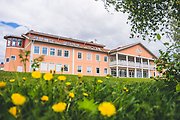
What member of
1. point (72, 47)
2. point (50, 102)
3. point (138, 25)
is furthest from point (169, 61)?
point (72, 47)

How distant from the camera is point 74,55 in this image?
2839 centimetres

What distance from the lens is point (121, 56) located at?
35250mm

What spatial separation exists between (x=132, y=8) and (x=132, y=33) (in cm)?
76

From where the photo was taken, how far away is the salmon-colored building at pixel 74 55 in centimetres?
2576

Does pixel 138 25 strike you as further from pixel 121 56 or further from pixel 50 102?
pixel 121 56

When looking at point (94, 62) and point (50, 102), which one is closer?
point (50, 102)

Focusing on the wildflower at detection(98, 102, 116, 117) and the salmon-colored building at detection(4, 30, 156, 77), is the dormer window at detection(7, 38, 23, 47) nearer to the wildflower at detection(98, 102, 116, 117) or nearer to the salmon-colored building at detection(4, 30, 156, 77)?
the salmon-colored building at detection(4, 30, 156, 77)

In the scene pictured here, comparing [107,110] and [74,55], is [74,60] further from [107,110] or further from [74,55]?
[107,110]

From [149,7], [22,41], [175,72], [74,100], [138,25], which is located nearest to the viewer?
[74,100]

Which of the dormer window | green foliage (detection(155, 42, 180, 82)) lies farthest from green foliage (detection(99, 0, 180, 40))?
the dormer window

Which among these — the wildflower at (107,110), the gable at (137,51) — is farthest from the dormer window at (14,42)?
the wildflower at (107,110)

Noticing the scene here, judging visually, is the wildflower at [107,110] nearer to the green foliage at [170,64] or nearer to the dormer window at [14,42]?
the green foliage at [170,64]

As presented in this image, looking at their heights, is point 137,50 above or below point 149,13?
above

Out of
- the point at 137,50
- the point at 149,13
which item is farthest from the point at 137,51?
the point at 149,13
